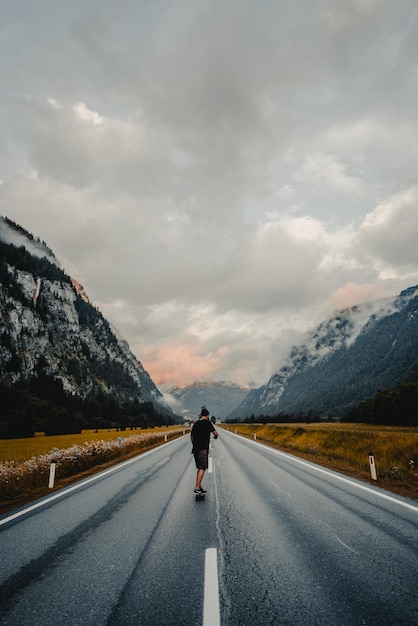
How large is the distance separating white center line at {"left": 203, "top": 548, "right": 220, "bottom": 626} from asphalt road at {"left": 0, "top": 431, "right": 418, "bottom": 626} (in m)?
0.02

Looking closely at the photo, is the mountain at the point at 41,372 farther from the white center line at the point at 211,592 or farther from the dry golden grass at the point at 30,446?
the white center line at the point at 211,592

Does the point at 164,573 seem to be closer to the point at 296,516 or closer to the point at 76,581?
the point at 76,581

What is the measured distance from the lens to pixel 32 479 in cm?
1145

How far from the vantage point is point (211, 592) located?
3633 millimetres

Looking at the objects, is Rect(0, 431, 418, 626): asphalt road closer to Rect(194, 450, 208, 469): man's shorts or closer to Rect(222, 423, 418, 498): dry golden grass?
Rect(194, 450, 208, 469): man's shorts

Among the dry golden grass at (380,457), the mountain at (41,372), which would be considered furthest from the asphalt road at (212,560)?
the mountain at (41,372)

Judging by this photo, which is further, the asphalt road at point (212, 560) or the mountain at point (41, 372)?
the mountain at point (41, 372)

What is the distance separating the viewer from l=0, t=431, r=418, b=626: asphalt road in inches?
130

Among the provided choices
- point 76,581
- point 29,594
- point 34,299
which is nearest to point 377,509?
point 76,581

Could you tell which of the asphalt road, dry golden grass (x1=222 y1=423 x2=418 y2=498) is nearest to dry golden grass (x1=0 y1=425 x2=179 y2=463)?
the asphalt road

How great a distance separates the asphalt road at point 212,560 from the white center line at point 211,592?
0.02 m

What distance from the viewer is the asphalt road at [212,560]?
3307 millimetres

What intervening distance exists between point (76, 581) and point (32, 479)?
9061mm

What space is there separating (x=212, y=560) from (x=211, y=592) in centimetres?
98
